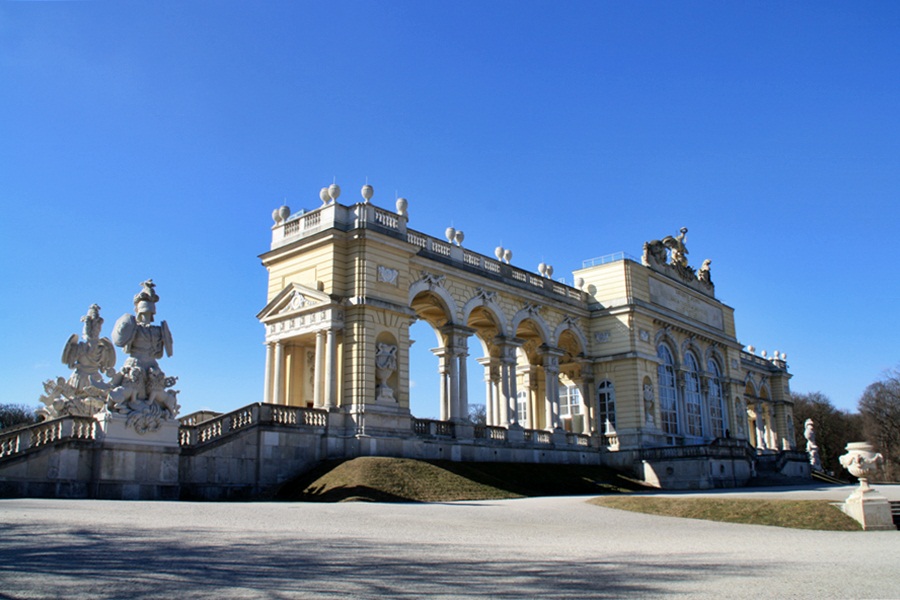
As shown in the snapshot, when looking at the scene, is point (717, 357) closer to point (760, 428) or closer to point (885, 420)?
point (760, 428)

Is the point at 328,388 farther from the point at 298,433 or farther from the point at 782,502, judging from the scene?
the point at 782,502

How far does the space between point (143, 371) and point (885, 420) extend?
72.2 meters

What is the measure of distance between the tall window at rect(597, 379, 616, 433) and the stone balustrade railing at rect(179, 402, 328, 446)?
797 inches

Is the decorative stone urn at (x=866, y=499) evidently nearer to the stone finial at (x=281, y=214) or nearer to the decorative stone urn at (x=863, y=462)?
the decorative stone urn at (x=863, y=462)

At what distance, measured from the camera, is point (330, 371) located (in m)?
29.3

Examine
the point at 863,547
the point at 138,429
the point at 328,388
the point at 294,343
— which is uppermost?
the point at 294,343

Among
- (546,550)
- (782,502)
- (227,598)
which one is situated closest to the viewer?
(227,598)

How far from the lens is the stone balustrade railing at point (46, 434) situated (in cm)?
1938

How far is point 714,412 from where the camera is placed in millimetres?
51500

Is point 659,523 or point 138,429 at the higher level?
point 138,429

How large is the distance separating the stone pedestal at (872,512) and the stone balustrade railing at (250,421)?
17738mm

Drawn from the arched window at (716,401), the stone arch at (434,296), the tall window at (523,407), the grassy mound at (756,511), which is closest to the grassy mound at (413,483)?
the grassy mound at (756,511)

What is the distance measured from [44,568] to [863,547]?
479 inches

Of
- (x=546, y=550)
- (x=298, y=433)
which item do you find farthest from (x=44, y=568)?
(x=298, y=433)
